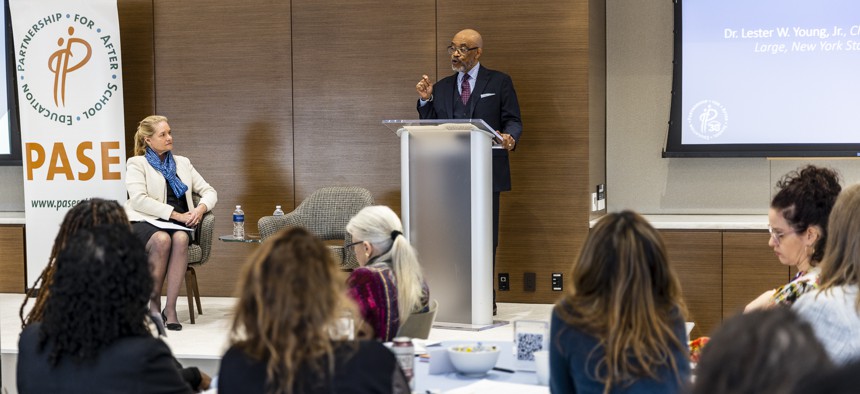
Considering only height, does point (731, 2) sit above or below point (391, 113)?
above

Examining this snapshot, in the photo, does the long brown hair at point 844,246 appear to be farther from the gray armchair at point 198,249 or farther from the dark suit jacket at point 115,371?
the gray armchair at point 198,249

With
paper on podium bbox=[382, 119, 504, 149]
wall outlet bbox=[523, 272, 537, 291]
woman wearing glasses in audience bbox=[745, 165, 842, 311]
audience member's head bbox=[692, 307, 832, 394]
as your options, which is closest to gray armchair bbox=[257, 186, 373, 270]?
paper on podium bbox=[382, 119, 504, 149]

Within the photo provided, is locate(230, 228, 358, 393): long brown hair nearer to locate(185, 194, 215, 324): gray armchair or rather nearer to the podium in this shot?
the podium

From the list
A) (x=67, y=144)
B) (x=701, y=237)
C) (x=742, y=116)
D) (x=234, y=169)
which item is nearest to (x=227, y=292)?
(x=234, y=169)

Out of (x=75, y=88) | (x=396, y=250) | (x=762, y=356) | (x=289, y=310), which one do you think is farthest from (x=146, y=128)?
(x=762, y=356)

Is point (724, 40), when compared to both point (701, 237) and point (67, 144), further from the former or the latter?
point (67, 144)

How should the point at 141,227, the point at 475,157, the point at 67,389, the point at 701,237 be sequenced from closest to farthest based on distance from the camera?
the point at 67,389, the point at 475,157, the point at 141,227, the point at 701,237

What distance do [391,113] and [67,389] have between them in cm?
477

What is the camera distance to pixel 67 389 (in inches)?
93.7

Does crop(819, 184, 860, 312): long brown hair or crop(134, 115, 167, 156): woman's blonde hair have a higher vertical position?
crop(134, 115, 167, 156): woman's blonde hair

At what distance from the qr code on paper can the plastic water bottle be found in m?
3.77

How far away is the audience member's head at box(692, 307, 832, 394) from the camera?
1003mm

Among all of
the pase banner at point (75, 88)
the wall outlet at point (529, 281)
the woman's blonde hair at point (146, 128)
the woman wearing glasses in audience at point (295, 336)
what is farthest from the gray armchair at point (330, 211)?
the woman wearing glasses in audience at point (295, 336)

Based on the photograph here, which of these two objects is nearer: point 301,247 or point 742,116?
point 301,247
